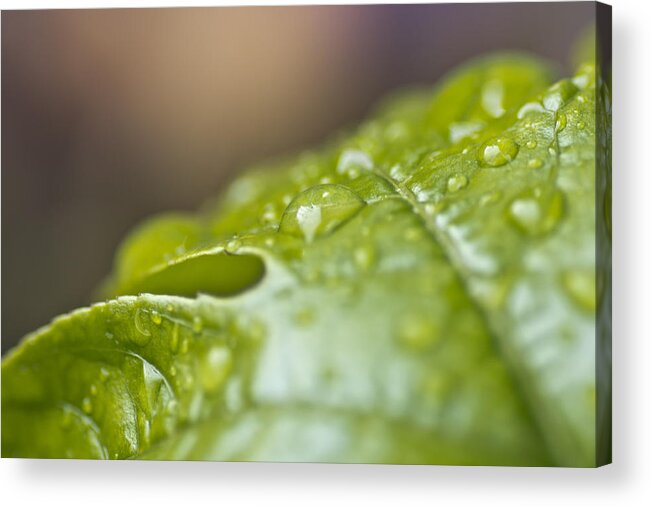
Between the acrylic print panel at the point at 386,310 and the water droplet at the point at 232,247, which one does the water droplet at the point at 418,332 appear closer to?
the acrylic print panel at the point at 386,310

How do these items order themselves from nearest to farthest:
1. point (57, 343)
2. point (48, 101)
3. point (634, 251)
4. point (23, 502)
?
1. point (57, 343)
2. point (634, 251)
3. point (23, 502)
4. point (48, 101)

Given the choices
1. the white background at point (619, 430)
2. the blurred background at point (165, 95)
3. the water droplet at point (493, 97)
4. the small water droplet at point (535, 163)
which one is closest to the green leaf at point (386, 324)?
the small water droplet at point (535, 163)

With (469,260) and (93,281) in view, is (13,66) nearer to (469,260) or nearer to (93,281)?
(93,281)

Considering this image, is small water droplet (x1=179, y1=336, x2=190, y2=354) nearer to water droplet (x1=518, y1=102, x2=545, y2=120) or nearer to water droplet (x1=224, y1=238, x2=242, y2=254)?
water droplet (x1=224, y1=238, x2=242, y2=254)

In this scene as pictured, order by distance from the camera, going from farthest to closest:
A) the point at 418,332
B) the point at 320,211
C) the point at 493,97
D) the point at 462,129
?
the point at 493,97 < the point at 462,129 < the point at 320,211 < the point at 418,332

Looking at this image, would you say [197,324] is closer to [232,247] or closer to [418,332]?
[232,247]

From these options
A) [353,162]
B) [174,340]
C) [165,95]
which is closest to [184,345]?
[174,340]

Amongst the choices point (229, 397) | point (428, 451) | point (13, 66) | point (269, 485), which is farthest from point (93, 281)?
point (428, 451)
